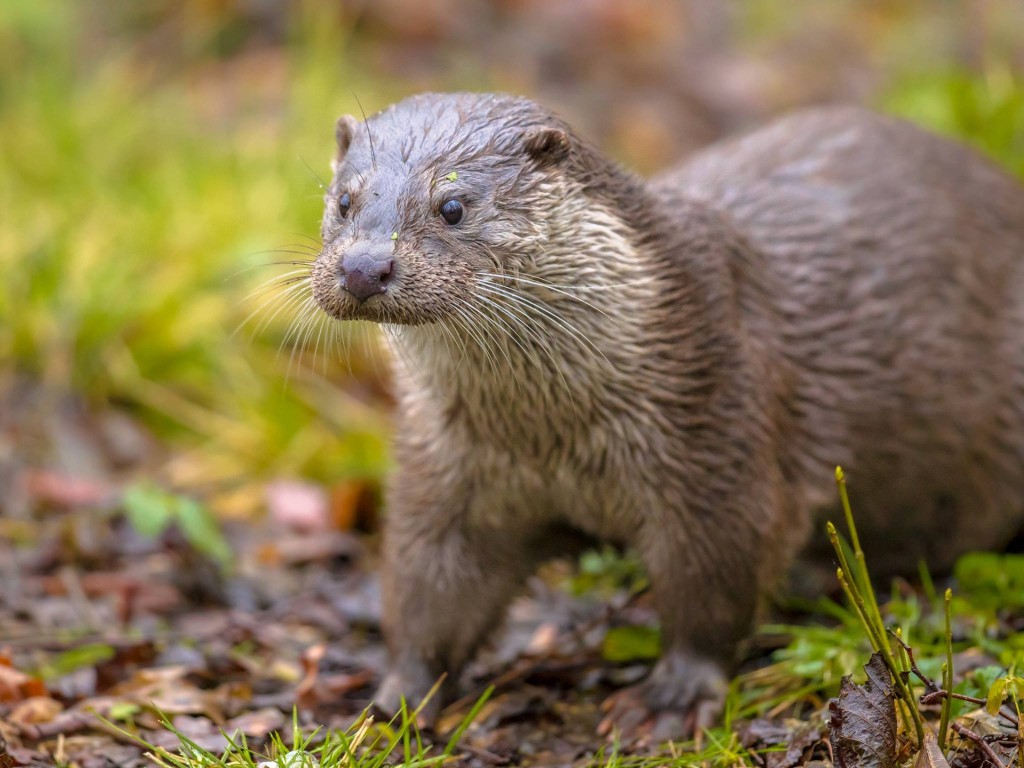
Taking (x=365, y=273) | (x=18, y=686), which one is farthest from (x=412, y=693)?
(x=365, y=273)

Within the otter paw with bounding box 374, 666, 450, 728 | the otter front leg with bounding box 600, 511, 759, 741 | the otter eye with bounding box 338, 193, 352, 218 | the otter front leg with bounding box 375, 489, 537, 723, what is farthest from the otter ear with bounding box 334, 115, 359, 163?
the otter paw with bounding box 374, 666, 450, 728

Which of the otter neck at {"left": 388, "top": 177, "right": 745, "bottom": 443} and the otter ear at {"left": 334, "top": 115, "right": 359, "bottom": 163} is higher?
the otter ear at {"left": 334, "top": 115, "right": 359, "bottom": 163}

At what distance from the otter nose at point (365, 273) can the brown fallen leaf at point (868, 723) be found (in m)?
1.13

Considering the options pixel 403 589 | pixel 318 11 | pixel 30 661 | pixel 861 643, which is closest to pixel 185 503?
pixel 30 661

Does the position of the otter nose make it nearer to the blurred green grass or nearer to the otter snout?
the otter snout

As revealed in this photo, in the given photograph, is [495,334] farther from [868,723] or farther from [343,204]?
[868,723]

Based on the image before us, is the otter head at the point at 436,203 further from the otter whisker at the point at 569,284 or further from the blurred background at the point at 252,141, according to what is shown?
the blurred background at the point at 252,141

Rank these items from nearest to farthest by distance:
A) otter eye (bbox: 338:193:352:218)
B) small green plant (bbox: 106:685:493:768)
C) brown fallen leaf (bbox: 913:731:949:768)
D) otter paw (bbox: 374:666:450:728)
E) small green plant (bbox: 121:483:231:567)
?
1. brown fallen leaf (bbox: 913:731:949:768)
2. small green plant (bbox: 106:685:493:768)
3. otter eye (bbox: 338:193:352:218)
4. otter paw (bbox: 374:666:450:728)
5. small green plant (bbox: 121:483:231:567)

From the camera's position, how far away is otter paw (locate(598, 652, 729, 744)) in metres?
3.09

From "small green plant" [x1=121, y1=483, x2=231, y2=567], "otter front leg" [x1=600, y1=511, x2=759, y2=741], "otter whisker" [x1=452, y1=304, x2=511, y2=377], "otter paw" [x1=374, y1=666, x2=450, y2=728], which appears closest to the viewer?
"otter whisker" [x1=452, y1=304, x2=511, y2=377]

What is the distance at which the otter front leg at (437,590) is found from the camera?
3.27 meters

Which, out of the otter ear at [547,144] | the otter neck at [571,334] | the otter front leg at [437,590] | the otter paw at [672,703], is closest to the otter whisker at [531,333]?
the otter neck at [571,334]

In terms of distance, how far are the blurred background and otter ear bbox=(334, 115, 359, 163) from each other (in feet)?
1.43

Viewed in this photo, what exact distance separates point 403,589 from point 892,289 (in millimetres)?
1480
